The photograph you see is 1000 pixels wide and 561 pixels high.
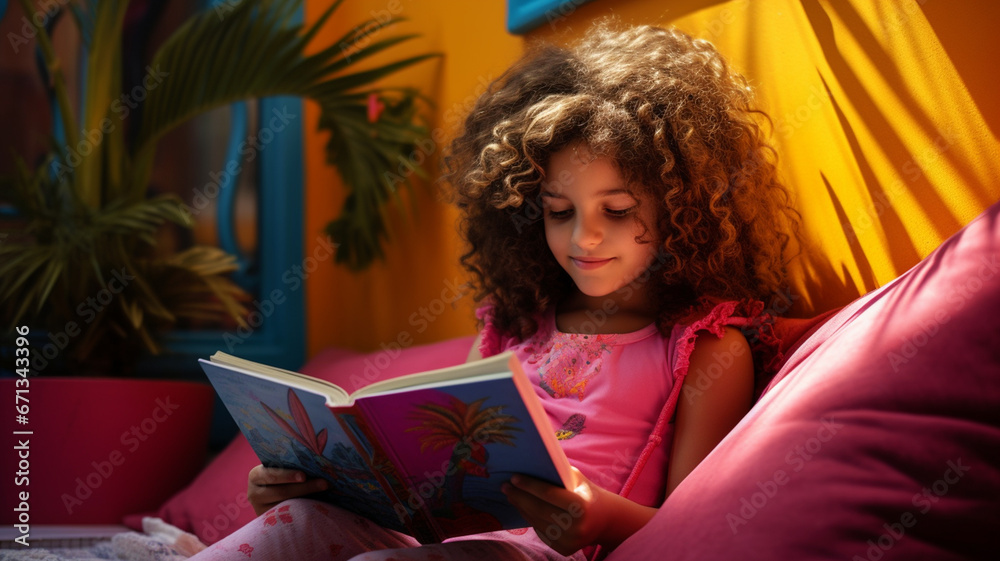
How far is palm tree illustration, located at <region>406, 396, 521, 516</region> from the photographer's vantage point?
70 centimetres

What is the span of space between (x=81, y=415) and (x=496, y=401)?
130cm

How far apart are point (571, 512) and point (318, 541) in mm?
309

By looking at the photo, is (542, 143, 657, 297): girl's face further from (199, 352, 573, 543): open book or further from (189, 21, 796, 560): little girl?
(199, 352, 573, 543): open book

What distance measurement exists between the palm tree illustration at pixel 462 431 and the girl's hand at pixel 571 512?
0.04 m

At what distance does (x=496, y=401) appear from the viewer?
2.23ft

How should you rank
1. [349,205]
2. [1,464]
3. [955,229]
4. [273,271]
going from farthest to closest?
1. [273,271]
2. [349,205]
3. [1,464]
4. [955,229]

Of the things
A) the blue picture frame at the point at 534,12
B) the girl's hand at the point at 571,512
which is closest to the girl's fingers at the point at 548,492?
the girl's hand at the point at 571,512

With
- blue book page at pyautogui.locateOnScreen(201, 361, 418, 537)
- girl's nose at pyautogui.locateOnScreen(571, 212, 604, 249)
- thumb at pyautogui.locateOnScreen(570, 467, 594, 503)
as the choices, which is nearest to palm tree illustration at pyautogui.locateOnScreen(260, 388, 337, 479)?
blue book page at pyautogui.locateOnScreen(201, 361, 418, 537)

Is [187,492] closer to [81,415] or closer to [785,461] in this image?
[81,415]

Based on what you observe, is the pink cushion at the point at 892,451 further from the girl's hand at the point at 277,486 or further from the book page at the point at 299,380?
the girl's hand at the point at 277,486

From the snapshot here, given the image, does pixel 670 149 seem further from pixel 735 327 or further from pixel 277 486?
pixel 277 486

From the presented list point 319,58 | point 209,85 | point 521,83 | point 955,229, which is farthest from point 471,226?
point 209,85

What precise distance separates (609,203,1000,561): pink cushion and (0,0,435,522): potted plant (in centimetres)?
133

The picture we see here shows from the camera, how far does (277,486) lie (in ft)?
3.19
